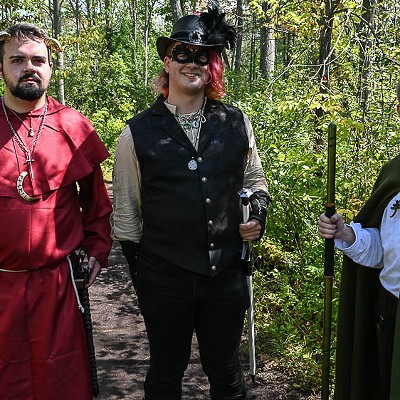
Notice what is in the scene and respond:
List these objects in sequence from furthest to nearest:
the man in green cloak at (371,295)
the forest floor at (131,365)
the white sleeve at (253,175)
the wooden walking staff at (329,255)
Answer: the forest floor at (131,365)
the white sleeve at (253,175)
the wooden walking staff at (329,255)
the man in green cloak at (371,295)

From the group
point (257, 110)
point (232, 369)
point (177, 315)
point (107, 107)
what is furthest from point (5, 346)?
point (107, 107)

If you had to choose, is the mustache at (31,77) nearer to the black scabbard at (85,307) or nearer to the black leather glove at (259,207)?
the black scabbard at (85,307)

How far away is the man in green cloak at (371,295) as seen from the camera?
2.36m

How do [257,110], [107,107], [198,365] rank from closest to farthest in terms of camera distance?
[198,365] < [257,110] < [107,107]

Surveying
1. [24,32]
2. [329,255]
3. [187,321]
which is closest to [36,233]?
[187,321]

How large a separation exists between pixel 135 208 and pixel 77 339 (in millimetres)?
750

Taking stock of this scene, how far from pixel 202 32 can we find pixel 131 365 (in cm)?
283

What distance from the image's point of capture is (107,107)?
16625 millimetres

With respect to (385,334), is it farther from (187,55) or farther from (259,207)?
(187,55)

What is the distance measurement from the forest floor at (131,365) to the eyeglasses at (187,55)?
8.00 ft

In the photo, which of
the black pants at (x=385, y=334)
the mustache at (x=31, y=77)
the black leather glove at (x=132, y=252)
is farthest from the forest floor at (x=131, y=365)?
the mustache at (x=31, y=77)

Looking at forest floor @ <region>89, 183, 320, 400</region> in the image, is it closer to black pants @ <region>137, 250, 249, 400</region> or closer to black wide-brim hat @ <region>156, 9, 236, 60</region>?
black pants @ <region>137, 250, 249, 400</region>

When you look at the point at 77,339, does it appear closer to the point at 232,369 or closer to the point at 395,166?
the point at 232,369

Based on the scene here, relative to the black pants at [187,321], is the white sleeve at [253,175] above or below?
above
